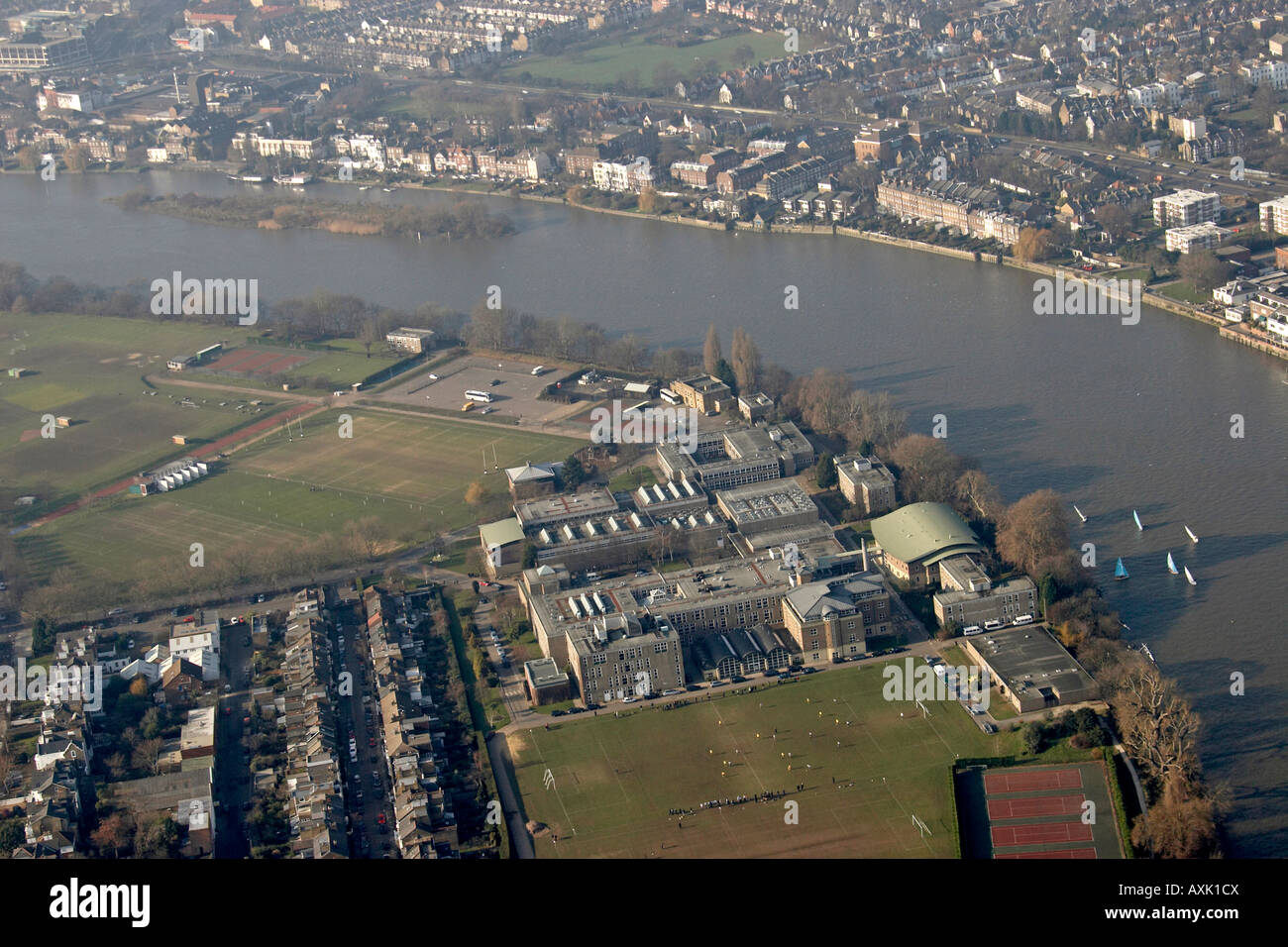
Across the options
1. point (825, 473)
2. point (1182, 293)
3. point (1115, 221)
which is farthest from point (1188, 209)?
point (825, 473)

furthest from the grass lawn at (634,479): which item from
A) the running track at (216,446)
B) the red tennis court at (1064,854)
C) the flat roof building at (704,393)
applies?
the red tennis court at (1064,854)

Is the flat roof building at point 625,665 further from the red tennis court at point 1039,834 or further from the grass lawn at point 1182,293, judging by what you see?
the grass lawn at point 1182,293

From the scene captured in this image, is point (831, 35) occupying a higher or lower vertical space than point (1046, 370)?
higher

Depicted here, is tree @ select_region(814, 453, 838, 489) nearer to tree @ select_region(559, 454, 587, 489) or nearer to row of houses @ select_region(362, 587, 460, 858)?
tree @ select_region(559, 454, 587, 489)

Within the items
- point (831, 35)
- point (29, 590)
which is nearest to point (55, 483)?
point (29, 590)

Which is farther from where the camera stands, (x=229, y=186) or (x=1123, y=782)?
(x=229, y=186)

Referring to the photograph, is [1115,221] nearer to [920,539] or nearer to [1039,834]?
[920,539]
